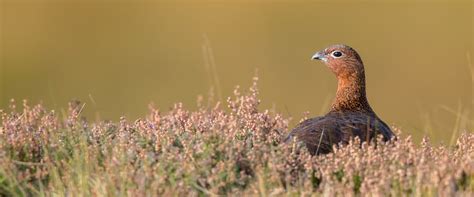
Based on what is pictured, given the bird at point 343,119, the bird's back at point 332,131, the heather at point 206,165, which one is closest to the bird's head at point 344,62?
the bird at point 343,119

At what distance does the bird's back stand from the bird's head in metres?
1.24

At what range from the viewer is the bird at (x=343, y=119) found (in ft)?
23.0

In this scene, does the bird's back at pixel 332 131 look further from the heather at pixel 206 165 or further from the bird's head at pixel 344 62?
the bird's head at pixel 344 62

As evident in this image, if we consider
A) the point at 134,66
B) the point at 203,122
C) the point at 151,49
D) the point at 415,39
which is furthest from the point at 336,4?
the point at 203,122

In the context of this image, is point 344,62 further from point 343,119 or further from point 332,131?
point 332,131

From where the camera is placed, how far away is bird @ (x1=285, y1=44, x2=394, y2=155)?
7.00 meters

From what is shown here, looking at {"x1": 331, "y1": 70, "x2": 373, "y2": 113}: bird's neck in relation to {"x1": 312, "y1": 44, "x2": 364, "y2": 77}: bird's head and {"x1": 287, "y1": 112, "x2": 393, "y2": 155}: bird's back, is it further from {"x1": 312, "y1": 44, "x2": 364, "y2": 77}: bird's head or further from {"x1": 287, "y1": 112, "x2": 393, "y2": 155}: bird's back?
{"x1": 287, "y1": 112, "x2": 393, "y2": 155}: bird's back

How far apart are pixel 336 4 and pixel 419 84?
43.2 ft

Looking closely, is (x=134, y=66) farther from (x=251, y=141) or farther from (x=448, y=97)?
(x=251, y=141)

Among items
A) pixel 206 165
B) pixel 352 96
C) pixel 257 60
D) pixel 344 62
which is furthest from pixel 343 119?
pixel 257 60

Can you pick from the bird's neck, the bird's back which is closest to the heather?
the bird's back

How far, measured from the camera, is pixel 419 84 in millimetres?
22828

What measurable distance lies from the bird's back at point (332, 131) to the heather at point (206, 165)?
0.22m

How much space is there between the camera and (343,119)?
7520 mm
